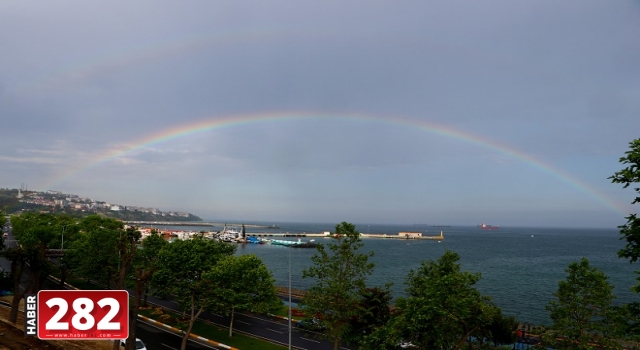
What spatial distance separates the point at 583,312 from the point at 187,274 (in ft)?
102

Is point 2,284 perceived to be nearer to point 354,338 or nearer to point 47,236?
point 47,236

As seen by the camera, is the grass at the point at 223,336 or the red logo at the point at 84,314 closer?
the red logo at the point at 84,314

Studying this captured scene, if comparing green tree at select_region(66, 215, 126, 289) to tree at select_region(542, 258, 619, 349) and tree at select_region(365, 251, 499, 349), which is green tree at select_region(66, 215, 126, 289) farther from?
tree at select_region(542, 258, 619, 349)

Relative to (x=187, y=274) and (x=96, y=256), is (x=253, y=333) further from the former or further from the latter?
(x=96, y=256)

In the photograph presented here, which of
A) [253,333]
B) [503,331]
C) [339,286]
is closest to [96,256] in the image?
[253,333]

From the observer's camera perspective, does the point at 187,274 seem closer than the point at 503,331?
No

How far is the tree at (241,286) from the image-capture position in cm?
3438

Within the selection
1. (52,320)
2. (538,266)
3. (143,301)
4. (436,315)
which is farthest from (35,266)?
(538,266)

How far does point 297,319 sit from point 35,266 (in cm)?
2588

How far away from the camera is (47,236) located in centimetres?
5816

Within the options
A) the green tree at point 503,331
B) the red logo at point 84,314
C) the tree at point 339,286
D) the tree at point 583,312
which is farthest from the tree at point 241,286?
the red logo at point 84,314

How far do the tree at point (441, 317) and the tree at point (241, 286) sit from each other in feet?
51.9

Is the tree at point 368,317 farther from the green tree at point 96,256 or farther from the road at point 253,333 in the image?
Answer: the green tree at point 96,256

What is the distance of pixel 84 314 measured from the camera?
10344mm
